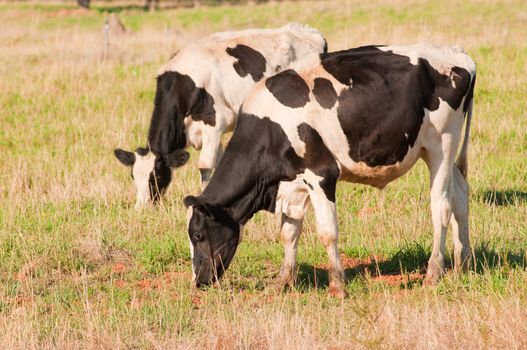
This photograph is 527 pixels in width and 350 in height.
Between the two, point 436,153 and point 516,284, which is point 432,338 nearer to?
point 516,284

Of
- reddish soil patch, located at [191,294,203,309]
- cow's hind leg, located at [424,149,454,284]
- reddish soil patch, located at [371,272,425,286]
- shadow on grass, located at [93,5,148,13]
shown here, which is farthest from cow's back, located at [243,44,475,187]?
shadow on grass, located at [93,5,148,13]

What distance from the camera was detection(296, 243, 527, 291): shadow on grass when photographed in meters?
8.98

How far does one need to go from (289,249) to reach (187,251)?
1.45m

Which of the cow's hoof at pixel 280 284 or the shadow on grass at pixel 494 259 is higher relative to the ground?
the shadow on grass at pixel 494 259

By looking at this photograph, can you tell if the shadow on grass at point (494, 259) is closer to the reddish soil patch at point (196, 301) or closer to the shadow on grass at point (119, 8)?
the reddish soil patch at point (196, 301)

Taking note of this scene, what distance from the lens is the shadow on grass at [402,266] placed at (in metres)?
8.98

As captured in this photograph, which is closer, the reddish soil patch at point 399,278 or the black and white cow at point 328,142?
the black and white cow at point 328,142

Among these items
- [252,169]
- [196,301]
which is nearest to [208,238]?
[196,301]

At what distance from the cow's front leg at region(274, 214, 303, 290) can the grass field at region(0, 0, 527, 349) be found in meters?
0.14

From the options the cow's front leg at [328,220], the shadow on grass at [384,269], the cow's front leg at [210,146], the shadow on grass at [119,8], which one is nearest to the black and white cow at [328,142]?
the cow's front leg at [328,220]

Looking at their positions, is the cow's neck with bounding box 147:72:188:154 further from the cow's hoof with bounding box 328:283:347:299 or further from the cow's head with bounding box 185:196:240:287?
the cow's hoof with bounding box 328:283:347:299

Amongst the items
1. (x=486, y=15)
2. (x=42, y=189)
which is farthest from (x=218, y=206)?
(x=486, y=15)

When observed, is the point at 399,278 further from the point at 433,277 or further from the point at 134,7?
the point at 134,7

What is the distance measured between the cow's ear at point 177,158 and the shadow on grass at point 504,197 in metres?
3.91
